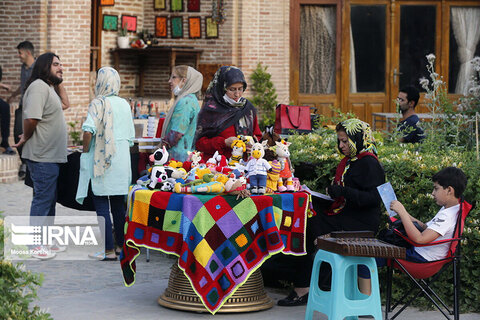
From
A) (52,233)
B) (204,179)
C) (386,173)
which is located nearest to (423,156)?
(386,173)

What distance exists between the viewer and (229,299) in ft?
22.6

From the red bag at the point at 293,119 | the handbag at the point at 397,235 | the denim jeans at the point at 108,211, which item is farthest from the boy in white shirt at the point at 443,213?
the red bag at the point at 293,119

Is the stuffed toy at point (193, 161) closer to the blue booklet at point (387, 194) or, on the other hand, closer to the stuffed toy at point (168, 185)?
the stuffed toy at point (168, 185)

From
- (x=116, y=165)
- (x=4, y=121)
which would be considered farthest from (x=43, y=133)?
(x=4, y=121)

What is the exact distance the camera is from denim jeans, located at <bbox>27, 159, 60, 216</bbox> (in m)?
8.83

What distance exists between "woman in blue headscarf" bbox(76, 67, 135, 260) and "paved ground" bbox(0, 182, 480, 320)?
0.49 metres

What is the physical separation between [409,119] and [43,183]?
3.78 metres

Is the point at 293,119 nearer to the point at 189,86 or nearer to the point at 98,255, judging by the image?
the point at 189,86

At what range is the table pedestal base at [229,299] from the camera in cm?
687

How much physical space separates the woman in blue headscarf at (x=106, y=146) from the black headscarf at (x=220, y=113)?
3.84 feet

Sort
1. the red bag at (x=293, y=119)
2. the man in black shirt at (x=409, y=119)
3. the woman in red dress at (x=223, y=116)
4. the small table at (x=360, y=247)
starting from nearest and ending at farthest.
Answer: the small table at (x=360, y=247) < the woman in red dress at (x=223, y=116) < the man in black shirt at (x=409, y=119) < the red bag at (x=293, y=119)

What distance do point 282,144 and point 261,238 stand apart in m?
0.74

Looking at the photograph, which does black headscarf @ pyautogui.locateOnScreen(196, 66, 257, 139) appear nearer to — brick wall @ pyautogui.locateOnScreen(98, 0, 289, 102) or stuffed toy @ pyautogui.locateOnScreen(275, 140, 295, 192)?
stuffed toy @ pyautogui.locateOnScreen(275, 140, 295, 192)

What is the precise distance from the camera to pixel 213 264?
21.9ft
